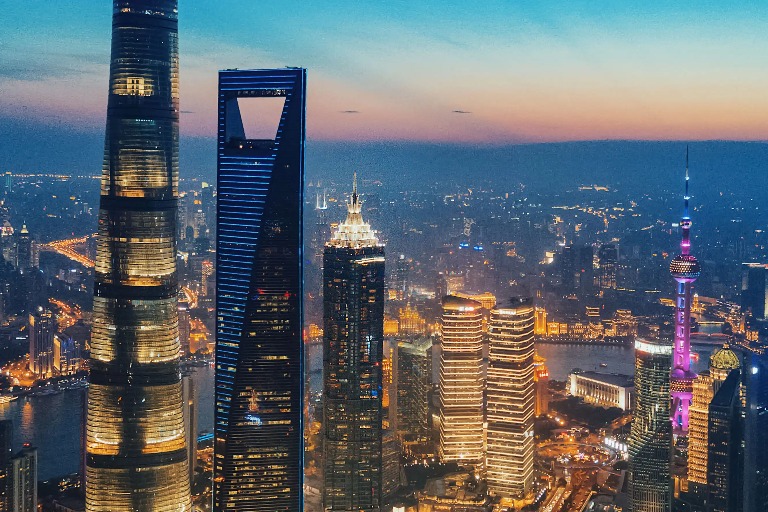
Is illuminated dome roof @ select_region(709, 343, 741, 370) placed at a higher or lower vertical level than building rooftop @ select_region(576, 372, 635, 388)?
higher

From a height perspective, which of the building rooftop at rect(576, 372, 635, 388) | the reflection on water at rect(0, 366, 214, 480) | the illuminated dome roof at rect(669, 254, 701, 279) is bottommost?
the reflection on water at rect(0, 366, 214, 480)

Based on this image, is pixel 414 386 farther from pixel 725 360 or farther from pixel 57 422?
pixel 57 422

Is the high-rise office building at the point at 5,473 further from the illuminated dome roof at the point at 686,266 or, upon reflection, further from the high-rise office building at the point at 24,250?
the illuminated dome roof at the point at 686,266

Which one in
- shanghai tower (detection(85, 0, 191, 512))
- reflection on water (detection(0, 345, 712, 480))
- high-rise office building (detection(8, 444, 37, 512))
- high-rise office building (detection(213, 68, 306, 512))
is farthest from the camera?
reflection on water (detection(0, 345, 712, 480))

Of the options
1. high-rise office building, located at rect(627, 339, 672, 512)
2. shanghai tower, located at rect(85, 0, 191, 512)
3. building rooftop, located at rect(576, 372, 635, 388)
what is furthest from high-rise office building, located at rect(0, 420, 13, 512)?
building rooftop, located at rect(576, 372, 635, 388)

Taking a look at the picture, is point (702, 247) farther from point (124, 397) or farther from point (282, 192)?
point (124, 397)

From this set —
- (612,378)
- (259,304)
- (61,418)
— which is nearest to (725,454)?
(259,304)

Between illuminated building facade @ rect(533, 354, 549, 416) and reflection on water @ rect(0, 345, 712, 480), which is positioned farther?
illuminated building facade @ rect(533, 354, 549, 416)

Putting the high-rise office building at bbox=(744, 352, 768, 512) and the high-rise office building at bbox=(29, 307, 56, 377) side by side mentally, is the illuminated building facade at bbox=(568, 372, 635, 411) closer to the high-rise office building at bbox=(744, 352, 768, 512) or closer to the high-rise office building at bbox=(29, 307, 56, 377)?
the high-rise office building at bbox=(744, 352, 768, 512)
